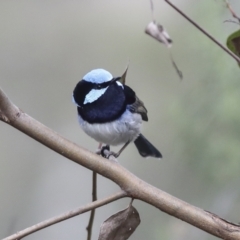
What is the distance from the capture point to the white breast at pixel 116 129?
1.18 m

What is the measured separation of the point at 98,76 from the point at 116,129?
0.17 m

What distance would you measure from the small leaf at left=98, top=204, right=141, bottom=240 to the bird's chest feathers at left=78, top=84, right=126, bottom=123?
0.52 m

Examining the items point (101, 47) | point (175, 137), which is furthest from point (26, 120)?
point (101, 47)

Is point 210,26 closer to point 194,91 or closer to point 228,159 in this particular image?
point 194,91

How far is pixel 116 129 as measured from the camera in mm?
1208

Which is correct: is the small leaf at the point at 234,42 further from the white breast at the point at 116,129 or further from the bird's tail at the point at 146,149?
the bird's tail at the point at 146,149

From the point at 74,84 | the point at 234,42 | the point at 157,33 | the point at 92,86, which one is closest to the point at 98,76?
the point at 92,86

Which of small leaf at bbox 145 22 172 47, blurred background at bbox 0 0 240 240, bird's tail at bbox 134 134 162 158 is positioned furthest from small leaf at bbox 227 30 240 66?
blurred background at bbox 0 0 240 240

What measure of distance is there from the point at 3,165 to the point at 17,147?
13 centimetres

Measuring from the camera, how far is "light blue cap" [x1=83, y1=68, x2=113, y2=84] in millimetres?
1135

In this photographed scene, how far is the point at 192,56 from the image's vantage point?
2291 mm

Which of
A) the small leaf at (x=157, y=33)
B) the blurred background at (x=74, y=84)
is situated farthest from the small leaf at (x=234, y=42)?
the blurred background at (x=74, y=84)

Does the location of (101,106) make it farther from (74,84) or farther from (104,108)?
(74,84)

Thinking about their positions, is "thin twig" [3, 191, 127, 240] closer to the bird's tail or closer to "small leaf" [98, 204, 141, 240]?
"small leaf" [98, 204, 141, 240]
